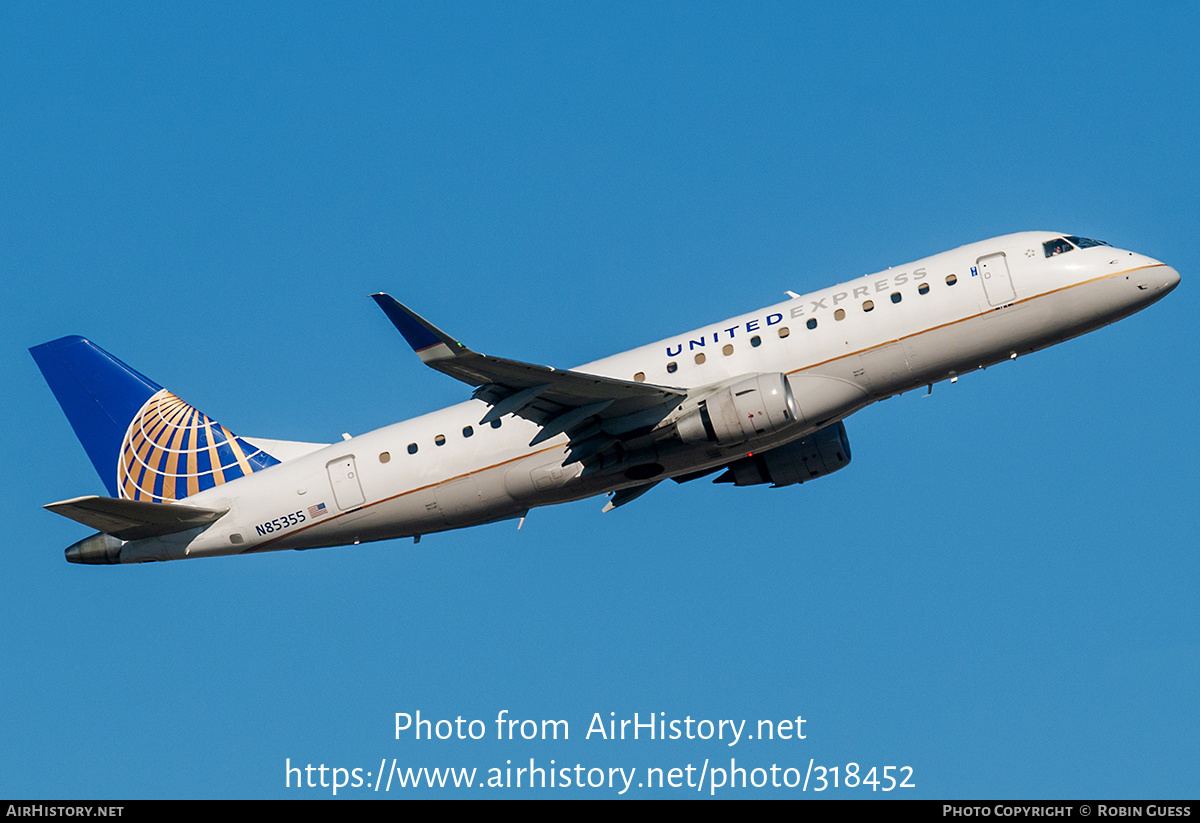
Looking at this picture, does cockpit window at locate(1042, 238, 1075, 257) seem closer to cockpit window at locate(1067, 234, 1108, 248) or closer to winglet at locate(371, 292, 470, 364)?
cockpit window at locate(1067, 234, 1108, 248)

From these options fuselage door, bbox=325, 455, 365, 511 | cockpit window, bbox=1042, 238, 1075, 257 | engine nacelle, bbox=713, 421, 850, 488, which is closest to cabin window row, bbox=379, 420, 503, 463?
fuselage door, bbox=325, 455, 365, 511

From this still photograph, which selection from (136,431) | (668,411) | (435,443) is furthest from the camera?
(136,431)

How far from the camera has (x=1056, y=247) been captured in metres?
36.9

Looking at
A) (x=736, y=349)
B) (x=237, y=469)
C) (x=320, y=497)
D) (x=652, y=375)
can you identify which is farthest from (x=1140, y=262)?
(x=237, y=469)

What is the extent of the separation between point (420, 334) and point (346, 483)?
8.89 m

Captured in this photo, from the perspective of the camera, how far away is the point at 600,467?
3738 centimetres

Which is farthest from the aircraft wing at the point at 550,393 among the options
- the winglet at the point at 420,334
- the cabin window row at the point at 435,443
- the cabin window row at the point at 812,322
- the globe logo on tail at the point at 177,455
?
the globe logo on tail at the point at 177,455

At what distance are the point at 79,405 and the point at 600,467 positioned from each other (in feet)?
61.0

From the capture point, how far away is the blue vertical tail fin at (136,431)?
42250 millimetres

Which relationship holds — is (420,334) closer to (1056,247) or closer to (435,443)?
(435,443)

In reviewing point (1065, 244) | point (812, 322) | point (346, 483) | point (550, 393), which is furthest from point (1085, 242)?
point (346, 483)

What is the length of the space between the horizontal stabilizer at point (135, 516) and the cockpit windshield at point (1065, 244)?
24.9 meters

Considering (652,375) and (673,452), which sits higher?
(652,375)
